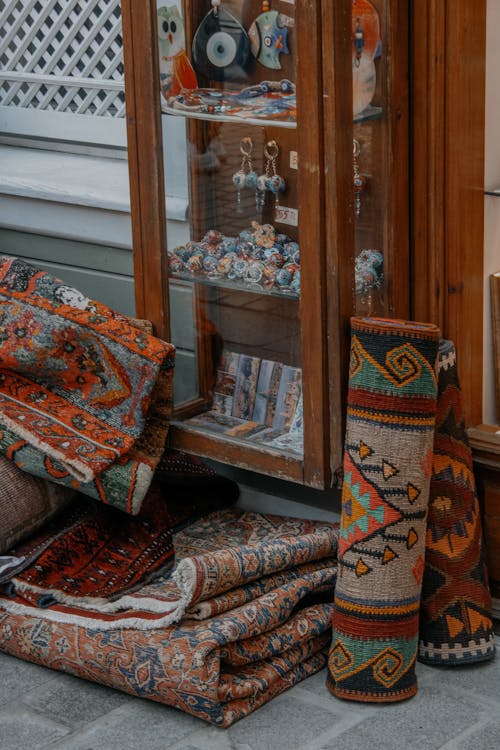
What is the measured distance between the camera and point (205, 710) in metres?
2.59

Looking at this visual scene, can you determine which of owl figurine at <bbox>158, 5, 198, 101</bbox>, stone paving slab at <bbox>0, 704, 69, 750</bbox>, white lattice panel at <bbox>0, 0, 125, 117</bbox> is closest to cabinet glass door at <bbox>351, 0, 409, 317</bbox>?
owl figurine at <bbox>158, 5, 198, 101</bbox>

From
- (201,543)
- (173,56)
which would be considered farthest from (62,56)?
(201,543)

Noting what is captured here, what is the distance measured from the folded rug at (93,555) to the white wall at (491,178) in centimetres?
98

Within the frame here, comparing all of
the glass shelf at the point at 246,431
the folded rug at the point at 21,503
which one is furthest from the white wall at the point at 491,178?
the folded rug at the point at 21,503

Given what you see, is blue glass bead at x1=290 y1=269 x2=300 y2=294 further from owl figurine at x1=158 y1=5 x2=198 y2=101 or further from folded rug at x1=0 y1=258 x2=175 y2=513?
owl figurine at x1=158 y1=5 x2=198 y2=101

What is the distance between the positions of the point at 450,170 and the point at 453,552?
3.06 ft

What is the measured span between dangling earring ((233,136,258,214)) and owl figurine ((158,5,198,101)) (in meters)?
0.21

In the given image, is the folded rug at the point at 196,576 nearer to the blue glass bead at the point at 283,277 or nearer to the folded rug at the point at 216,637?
the folded rug at the point at 216,637

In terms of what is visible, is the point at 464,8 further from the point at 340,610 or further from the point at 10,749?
the point at 10,749

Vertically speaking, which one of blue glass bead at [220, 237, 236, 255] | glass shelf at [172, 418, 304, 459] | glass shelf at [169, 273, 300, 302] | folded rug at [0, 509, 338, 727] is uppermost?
blue glass bead at [220, 237, 236, 255]

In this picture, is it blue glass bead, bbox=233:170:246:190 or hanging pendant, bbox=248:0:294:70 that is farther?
blue glass bead, bbox=233:170:246:190

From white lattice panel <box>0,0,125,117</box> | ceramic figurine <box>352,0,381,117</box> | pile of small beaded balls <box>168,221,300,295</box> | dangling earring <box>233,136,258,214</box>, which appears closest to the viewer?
ceramic figurine <box>352,0,381,117</box>

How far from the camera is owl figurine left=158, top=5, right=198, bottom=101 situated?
116 inches

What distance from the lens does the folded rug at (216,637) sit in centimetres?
261
